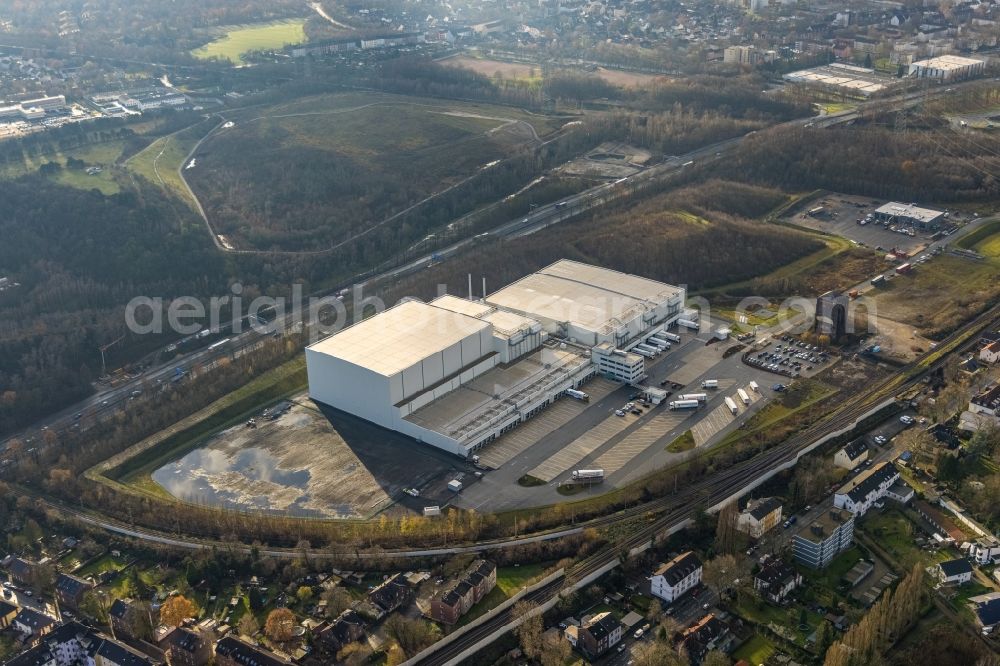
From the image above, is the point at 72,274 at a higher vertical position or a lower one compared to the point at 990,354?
higher

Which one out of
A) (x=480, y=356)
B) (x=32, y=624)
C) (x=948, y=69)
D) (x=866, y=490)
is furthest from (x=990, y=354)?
(x=948, y=69)

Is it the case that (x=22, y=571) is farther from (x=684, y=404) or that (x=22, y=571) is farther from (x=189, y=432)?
(x=684, y=404)

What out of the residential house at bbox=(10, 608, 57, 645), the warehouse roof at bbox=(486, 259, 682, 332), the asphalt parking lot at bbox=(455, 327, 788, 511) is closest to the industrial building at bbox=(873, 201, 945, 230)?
the warehouse roof at bbox=(486, 259, 682, 332)

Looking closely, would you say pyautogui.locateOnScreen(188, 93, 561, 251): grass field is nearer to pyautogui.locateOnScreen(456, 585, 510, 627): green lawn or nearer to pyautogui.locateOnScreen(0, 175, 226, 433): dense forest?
pyautogui.locateOnScreen(0, 175, 226, 433): dense forest

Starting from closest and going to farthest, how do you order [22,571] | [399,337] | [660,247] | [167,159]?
1. [22,571]
2. [399,337]
3. [660,247]
4. [167,159]

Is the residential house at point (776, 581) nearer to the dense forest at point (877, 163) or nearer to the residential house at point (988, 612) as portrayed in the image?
the residential house at point (988, 612)

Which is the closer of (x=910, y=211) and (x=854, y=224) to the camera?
(x=910, y=211)
